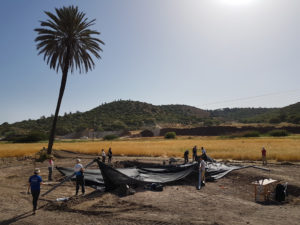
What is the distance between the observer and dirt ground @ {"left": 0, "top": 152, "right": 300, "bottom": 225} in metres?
8.44

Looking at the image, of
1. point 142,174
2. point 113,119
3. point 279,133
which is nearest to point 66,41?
point 142,174

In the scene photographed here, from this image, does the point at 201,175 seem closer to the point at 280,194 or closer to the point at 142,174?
the point at 142,174

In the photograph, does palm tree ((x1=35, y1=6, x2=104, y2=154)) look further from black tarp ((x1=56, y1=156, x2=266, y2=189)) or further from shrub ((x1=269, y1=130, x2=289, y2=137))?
shrub ((x1=269, y1=130, x2=289, y2=137))

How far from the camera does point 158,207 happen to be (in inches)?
384

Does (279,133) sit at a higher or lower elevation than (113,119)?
lower

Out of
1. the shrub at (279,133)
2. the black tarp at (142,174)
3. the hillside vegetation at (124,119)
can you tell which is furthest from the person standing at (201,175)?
the hillside vegetation at (124,119)

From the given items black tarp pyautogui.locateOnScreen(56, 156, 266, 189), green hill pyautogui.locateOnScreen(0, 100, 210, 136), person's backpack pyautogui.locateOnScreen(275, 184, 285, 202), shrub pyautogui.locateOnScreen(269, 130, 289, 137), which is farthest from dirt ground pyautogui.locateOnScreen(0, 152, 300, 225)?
green hill pyautogui.locateOnScreen(0, 100, 210, 136)

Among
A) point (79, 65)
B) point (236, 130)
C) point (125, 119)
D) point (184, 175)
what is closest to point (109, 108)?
point (125, 119)

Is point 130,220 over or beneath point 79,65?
beneath

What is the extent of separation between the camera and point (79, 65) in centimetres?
2875

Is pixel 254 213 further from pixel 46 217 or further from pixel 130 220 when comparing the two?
pixel 46 217

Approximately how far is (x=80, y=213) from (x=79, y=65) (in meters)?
22.3

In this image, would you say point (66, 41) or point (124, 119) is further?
point (124, 119)

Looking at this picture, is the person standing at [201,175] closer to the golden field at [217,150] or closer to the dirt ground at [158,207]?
the dirt ground at [158,207]
